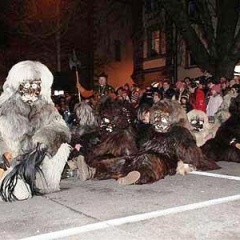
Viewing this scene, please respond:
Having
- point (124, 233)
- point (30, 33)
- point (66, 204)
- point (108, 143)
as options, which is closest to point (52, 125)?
point (66, 204)

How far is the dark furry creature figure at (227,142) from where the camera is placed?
9.44 meters

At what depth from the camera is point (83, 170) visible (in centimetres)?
801

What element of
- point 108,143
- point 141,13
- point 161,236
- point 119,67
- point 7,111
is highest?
point 141,13

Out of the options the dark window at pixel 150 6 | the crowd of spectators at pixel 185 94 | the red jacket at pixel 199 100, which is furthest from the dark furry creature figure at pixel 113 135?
the dark window at pixel 150 6

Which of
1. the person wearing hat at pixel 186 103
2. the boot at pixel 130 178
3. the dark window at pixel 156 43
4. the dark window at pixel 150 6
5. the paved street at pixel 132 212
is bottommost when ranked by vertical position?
the paved street at pixel 132 212

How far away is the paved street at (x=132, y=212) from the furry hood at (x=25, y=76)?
1415 mm

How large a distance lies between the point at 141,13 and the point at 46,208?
2877 cm

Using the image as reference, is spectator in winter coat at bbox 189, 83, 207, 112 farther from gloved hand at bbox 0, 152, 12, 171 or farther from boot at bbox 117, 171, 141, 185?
gloved hand at bbox 0, 152, 12, 171

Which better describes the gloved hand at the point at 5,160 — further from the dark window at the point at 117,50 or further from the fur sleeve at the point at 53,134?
the dark window at the point at 117,50

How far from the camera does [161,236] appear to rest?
16.1 feet

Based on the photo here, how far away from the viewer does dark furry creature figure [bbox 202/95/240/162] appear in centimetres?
944

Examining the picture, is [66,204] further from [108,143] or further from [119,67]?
[119,67]

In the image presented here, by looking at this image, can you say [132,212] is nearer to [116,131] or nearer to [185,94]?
[116,131]

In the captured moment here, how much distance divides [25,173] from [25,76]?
4.20 ft
